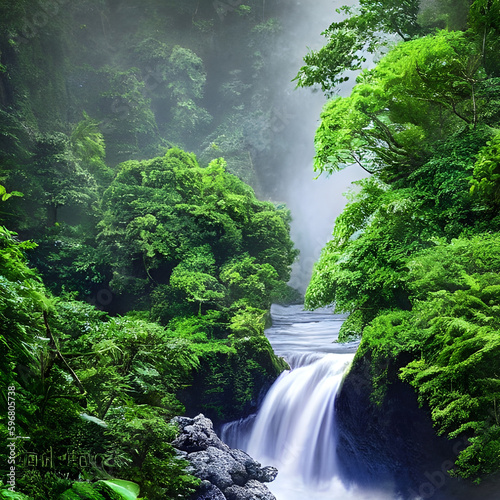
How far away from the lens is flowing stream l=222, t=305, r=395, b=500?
22.5ft

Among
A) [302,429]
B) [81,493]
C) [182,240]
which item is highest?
[182,240]

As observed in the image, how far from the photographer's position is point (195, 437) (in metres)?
6.21

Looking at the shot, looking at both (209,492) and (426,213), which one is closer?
(209,492)

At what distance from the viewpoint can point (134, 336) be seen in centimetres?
304

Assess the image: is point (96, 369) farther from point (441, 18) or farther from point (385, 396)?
point (441, 18)

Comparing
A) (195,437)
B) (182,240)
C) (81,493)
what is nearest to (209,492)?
(195,437)

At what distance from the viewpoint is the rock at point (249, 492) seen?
18.2 feet

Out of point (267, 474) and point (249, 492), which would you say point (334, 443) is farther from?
point (249, 492)

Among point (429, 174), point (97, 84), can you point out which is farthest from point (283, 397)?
point (97, 84)

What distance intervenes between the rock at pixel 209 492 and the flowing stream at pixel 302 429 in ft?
6.17

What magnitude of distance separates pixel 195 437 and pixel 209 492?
1105mm

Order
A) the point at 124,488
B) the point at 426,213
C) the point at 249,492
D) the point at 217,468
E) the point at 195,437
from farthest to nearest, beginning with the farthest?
the point at 195,437
the point at 249,492
the point at 217,468
the point at 426,213
the point at 124,488

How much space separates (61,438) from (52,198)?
1054 centimetres

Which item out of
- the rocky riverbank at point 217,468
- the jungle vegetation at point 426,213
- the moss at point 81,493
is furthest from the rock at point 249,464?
the moss at point 81,493
